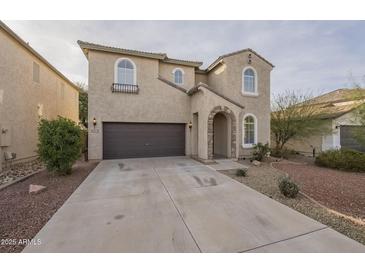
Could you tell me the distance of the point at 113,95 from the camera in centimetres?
1012

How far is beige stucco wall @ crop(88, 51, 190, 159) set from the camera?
982 cm

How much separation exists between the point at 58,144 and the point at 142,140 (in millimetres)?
4874

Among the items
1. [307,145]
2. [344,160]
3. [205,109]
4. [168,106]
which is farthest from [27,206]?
[307,145]

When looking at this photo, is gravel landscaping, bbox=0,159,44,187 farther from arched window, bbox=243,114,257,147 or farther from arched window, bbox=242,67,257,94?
arched window, bbox=242,67,257,94

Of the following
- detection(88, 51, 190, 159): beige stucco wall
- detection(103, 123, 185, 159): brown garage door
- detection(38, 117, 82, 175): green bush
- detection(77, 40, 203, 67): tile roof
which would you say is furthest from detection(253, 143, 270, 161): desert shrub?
detection(38, 117, 82, 175): green bush

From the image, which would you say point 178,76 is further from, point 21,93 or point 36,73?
point 21,93

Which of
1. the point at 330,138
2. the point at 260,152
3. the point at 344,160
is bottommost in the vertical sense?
the point at 344,160

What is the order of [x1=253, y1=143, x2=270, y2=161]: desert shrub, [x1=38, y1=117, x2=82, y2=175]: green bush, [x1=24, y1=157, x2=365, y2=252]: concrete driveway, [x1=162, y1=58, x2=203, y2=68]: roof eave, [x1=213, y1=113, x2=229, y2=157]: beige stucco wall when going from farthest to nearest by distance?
[x1=162, y1=58, x2=203, y2=68]: roof eave < [x1=213, y1=113, x2=229, y2=157]: beige stucco wall < [x1=253, y1=143, x2=270, y2=161]: desert shrub < [x1=38, y1=117, x2=82, y2=175]: green bush < [x1=24, y1=157, x2=365, y2=252]: concrete driveway

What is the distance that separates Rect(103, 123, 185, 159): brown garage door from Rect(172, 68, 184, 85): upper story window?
3515 millimetres

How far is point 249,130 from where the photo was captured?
11297mm

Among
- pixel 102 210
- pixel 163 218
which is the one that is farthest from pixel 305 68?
pixel 102 210

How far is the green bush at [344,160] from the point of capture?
26.4 feet

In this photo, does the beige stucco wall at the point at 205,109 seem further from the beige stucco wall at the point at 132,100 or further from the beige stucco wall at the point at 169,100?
the beige stucco wall at the point at 132,100

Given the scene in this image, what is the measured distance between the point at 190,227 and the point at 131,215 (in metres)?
1.37
